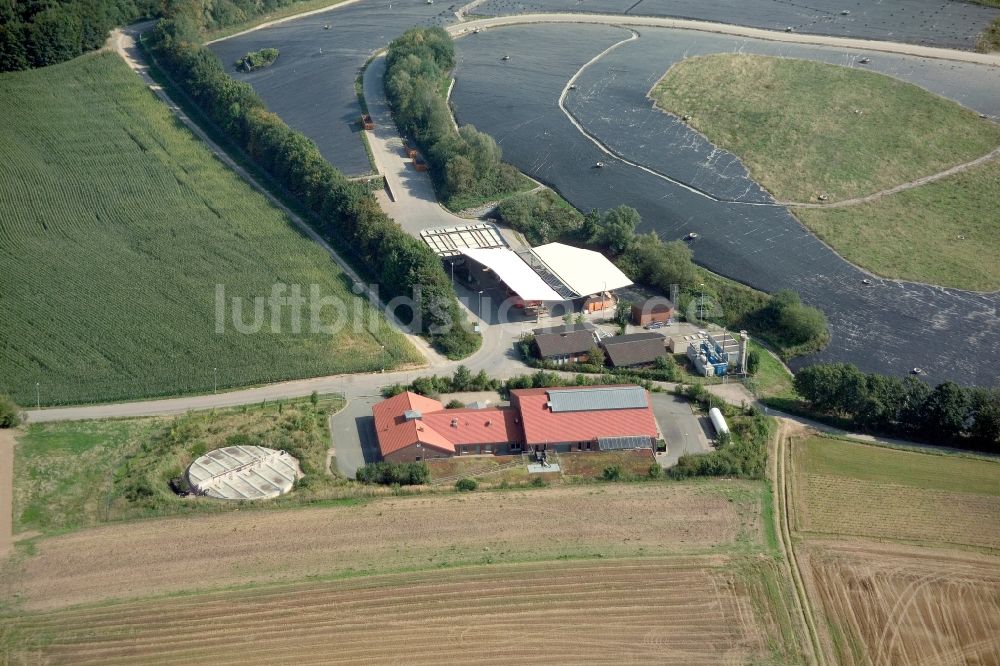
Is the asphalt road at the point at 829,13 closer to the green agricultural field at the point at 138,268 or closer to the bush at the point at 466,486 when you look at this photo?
the green agricultural field at the point at 138,268

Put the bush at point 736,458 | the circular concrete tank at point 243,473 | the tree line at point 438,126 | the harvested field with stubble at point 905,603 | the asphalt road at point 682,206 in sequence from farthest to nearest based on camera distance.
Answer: the tree line at point 438,126, the asphalt road at point 682,206, the bush at point 736,458, the circular concrete tank at point 243,473, the harvested field with stubble at point 905,603

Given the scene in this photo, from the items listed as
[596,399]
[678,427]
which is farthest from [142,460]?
[678,427]

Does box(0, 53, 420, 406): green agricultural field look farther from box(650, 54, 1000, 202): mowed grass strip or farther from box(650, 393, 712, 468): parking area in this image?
box(650, 54, 1000, 202): mowed grass strip

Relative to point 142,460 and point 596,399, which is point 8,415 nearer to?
point 142,460

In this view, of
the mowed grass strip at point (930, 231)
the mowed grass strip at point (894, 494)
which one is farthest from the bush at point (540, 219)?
the mowed grass strip at point (894, 494)

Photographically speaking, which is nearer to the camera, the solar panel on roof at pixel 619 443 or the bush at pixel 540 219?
the solar panel on roof at pixel 619 443

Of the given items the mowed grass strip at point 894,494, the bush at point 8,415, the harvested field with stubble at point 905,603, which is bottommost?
the mowed grass strip at point 894,494

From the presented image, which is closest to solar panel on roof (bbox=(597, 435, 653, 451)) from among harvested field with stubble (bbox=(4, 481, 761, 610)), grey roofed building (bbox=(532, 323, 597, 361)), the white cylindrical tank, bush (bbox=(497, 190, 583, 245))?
harvested field with stubble (bbox=(4, 481, 761, 610))

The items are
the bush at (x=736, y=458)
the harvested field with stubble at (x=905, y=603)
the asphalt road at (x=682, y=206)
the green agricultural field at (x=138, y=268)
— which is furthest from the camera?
the asphalt road at (x=682, y=206)
